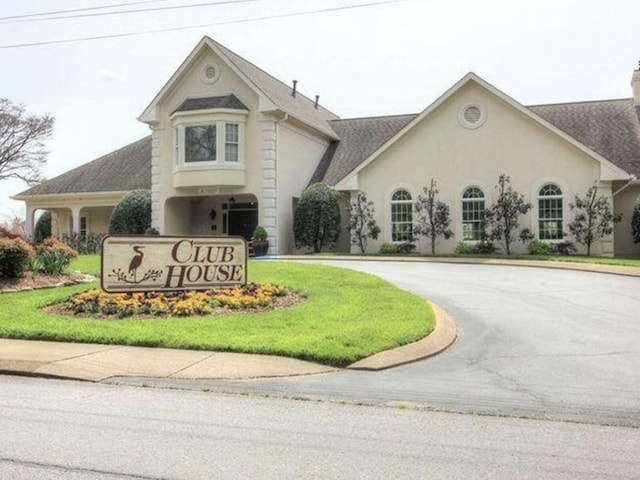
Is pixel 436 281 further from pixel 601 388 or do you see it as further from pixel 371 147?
pixel 371 147

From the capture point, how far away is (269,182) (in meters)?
27.8

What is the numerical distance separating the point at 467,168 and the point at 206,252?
15.6 metres

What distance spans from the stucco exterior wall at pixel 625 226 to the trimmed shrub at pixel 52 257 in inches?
787

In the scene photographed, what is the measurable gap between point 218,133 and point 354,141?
8.57 m

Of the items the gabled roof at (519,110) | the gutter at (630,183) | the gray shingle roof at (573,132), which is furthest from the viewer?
the gray shingle roof at (573,132)

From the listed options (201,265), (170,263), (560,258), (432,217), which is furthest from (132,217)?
(560,258)

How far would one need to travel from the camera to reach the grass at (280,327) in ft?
29.6

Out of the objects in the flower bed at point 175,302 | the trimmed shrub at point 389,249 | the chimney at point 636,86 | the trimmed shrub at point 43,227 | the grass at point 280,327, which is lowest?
the grass at point 280,327

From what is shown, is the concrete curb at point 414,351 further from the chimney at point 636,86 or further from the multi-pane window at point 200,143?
the chimney at point 636,86

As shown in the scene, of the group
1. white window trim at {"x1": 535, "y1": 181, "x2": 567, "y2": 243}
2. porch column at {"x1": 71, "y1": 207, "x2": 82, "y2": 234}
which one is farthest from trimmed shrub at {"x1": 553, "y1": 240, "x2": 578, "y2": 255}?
porch column at {"x1": 71, "y1": 207, "x2": 82, "y2": 234}

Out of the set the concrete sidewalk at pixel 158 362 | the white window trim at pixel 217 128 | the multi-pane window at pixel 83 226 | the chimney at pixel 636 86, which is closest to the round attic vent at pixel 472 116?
the chimney at pixel 636 86

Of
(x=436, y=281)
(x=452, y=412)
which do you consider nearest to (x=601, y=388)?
(x=452, y=412)

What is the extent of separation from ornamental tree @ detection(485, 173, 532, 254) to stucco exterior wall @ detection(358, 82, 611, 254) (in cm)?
34

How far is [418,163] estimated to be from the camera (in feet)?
89.4
